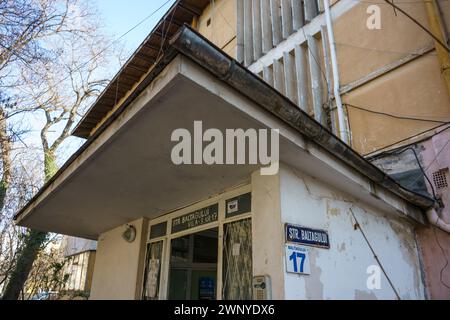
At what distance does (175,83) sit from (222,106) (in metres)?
0.47

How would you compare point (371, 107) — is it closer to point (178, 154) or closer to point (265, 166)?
point (265, 166)

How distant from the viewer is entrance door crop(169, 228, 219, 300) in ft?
19.7

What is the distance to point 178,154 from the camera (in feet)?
12.4

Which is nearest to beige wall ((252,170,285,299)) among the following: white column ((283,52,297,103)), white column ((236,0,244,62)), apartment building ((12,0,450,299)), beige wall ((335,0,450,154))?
apartment building ((12,0,450,299))

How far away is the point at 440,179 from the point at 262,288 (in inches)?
117

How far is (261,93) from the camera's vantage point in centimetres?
290

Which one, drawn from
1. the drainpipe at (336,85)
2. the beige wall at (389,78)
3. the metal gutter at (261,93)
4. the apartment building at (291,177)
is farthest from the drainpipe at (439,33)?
the metal gutter at (261,93)

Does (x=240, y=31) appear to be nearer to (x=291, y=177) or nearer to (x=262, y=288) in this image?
(x=291, y=177)

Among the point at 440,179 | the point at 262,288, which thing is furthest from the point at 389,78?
the point at 262,288

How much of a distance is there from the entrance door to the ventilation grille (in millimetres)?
3504

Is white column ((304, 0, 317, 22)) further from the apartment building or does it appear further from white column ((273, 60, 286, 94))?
white column ((273, 60, 286, 94))

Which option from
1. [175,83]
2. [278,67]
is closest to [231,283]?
[175,83]

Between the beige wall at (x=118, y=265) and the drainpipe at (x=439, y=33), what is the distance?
5326mm

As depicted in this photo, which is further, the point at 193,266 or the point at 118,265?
the point at 118,265
